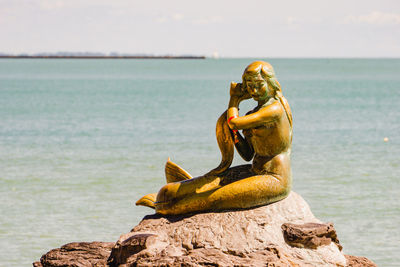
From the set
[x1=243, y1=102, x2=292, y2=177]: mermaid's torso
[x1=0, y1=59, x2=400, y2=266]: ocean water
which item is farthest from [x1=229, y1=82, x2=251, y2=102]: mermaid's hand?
[x1=0, y1=59, x2=400, y2=266]: ocean water

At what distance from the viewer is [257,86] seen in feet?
20.5

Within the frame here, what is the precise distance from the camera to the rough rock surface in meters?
5.89

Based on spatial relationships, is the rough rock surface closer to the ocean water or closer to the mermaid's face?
the mermaid's face

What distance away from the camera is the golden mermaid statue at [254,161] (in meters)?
6.20

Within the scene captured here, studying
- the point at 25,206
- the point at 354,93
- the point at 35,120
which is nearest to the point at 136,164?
the point at 25,206

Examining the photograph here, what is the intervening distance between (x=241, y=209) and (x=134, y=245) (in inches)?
41.9

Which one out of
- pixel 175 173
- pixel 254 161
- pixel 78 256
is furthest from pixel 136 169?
pixel 254 161

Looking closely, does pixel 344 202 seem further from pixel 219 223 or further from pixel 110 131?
pixel 110 131

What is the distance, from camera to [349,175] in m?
12.8

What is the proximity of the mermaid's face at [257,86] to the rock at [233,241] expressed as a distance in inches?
40.9

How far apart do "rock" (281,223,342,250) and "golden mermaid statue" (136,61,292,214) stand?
0.35 metres

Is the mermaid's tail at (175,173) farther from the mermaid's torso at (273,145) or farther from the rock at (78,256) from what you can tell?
the rock at (78,256)

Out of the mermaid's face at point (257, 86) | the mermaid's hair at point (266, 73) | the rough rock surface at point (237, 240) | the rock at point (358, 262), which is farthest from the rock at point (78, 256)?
the rock at point (358, 262)

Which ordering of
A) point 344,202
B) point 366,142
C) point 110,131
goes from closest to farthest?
point 344,202 < point 366,142 < point 110,131
